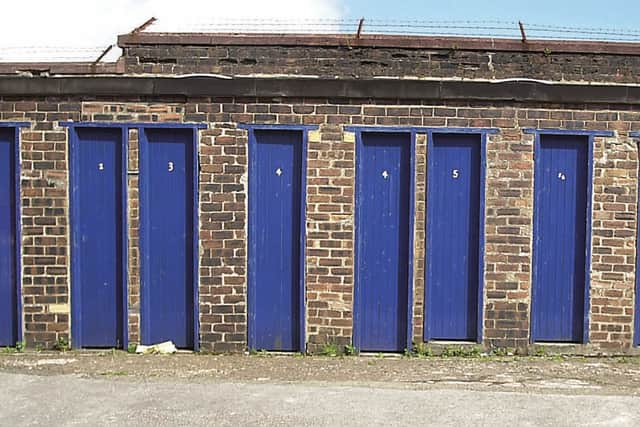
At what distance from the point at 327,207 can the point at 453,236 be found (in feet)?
4.29

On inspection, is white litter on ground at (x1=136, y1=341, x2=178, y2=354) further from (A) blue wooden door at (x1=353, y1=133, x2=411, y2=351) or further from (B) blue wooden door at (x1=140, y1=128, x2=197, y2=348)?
(A) blue wooden door at (x1=353, y1=133, x2=411, y2=351)

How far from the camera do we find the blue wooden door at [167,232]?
7254 millimetres

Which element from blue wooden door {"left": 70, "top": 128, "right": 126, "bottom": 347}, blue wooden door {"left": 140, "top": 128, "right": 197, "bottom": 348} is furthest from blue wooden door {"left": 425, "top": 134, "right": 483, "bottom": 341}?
blue wooden door {"left": 70, "top": 128, "right": 126, "bottom": 347}

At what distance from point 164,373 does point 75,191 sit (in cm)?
209

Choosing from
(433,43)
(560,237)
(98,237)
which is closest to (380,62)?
(433,43)

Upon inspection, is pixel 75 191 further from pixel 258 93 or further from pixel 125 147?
pixel 258 93

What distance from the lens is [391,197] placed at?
7285 mm

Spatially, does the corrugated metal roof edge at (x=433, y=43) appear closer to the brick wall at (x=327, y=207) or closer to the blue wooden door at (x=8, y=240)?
the brick wall at (x=327, y=207)

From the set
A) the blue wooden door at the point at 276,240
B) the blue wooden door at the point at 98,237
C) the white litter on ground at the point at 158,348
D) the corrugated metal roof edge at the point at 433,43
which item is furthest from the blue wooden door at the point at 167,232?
the corrugated metal roof edge at the point at 433,43

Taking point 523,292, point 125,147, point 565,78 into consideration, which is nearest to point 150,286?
point 125,147

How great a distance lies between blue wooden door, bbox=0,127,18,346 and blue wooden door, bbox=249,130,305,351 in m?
2.39

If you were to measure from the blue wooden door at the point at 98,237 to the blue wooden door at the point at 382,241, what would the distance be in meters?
2.40

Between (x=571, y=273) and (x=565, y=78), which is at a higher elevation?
(x=565, y=78)

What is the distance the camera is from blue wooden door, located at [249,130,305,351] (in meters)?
7.26
